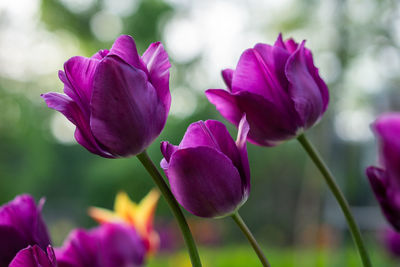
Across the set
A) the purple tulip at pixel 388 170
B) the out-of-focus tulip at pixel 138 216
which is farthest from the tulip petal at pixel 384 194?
the out-of-focus tulip at pixel 138 216

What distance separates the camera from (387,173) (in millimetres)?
244

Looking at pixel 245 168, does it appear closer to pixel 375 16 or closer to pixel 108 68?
pixel 108 68

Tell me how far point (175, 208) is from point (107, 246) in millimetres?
213

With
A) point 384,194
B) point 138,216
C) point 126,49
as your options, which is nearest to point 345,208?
point 384,194

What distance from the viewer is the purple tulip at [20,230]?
26cm

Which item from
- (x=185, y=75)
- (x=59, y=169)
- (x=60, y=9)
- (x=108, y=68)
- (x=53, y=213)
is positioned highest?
(x=108, y=68)

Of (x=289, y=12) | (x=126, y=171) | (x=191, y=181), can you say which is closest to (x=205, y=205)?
(x=191, y=181)

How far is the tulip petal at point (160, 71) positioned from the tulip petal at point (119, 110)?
1 cm

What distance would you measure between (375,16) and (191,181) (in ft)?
12.2

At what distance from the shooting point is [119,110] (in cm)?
23

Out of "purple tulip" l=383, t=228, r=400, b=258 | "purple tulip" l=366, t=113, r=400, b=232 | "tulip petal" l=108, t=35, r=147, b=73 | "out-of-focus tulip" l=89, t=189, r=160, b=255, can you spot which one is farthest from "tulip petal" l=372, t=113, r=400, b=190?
"purple tulip" l=383, t=228, r=400, b=258

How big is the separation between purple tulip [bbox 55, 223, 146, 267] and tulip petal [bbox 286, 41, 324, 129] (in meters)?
0.14

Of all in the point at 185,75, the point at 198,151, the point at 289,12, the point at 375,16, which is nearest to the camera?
the point at 198,151

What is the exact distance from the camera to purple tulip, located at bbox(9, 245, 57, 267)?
0.73 ft
